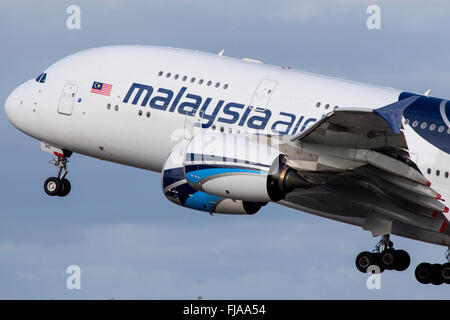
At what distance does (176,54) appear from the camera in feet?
120

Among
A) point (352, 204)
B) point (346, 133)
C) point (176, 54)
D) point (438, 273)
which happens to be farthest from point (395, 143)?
point (176, 54)

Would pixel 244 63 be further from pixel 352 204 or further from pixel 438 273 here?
pixel 438 273

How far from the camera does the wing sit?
2883 centimetres

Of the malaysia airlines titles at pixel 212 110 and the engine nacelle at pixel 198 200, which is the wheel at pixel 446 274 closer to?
the engine nacelle at pixel 198 200

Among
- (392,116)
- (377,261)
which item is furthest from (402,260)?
(392,116)

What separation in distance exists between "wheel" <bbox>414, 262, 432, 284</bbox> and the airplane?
0.04 metres

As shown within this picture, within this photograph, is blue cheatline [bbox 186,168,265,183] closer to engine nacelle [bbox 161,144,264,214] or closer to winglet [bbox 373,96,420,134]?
engine nacelle [bbox 161,144,264,214]

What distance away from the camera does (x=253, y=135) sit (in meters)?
31.4

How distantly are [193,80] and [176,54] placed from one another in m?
1.89

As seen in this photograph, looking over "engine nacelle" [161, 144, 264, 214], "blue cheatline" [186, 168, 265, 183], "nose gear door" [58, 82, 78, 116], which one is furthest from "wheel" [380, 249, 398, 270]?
"nose gear door" [58, 82, 78, 116]

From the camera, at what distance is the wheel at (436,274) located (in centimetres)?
3509

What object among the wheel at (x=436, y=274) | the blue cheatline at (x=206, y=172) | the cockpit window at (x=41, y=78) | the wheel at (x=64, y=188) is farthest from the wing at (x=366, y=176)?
the cockpit window at (x=41, y=78)
